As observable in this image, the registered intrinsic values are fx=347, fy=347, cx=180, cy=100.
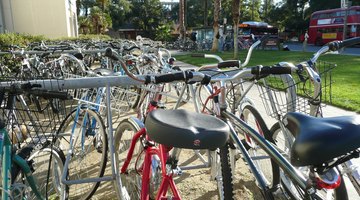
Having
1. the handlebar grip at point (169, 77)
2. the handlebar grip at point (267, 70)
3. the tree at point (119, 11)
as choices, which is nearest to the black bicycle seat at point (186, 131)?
the handlebar grip at point (169, 77)

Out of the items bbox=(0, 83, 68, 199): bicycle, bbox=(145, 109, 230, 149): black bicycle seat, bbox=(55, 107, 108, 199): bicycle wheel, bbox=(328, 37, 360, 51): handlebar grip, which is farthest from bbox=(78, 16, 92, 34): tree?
bbox=(145, 109, 230, 149): black bicycle seat

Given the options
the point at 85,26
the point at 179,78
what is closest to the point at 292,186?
the point at 179,78

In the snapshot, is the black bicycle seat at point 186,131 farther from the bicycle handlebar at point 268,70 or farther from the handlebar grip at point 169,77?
the bicycle handlebar at point 268,70

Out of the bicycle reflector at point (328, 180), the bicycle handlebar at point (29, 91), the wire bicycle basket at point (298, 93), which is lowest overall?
the bicycle reflector at point (328, 180)

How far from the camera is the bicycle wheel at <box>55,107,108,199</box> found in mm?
2881

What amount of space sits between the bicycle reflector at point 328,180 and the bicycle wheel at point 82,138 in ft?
5.69

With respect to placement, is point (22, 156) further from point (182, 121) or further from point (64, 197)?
point (182, 121)

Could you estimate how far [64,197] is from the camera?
2.76 m

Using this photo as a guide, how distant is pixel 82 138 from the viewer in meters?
3.17

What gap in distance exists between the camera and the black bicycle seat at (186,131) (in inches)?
61.3

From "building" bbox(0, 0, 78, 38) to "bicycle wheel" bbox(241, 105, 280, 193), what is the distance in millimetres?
18175

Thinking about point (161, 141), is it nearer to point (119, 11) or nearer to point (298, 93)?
point (298, 93)

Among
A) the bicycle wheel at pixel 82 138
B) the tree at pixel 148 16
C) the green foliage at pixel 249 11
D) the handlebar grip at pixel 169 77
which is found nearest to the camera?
the handlebar grip at pixel 169 77

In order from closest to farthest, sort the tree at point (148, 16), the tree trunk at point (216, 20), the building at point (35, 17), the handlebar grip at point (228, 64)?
the handlebar grip at point (228, 64)
the building at point (35, 17)
the tree trunk at point (216, 20)
the tree at point (148, 16)
